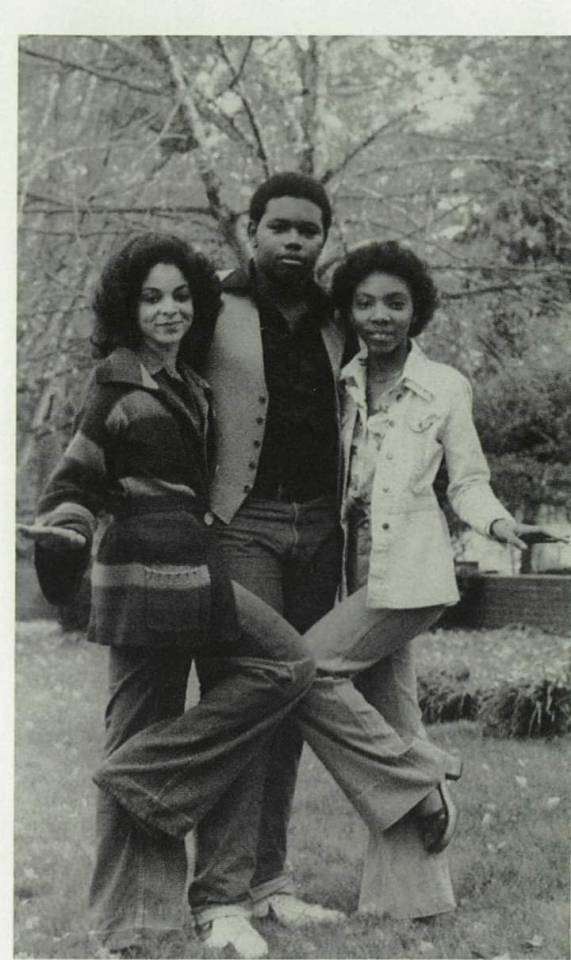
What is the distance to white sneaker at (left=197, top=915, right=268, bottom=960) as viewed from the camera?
3396 millimetres

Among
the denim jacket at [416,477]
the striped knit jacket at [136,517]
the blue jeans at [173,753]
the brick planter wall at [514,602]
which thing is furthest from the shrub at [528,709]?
the striped knit jacket at [136,517]

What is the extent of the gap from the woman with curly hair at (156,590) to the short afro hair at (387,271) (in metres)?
0.45

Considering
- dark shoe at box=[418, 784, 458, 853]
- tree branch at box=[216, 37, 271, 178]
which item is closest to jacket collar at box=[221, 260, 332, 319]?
tree branch at box=[216, 37, 271, 178]

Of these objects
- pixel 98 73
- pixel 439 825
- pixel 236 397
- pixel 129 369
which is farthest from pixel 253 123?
pixel 439 825

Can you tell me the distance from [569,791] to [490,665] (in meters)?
0.73

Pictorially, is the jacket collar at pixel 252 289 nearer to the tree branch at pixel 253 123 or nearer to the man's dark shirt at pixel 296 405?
the man's dark shirt at pixel 296 405

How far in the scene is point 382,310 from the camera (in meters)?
3.57

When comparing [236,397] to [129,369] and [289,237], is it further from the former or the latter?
[289,237]

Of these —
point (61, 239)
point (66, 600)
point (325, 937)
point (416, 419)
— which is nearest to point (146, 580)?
point (66, 600)

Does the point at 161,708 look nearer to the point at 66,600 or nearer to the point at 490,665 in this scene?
the point at 66,600

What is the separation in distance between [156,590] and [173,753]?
483 mm

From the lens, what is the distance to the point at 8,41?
4.02 meters

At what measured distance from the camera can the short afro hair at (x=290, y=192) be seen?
11.5ft

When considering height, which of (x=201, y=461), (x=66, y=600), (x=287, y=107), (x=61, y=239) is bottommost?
(x=66, y=600)
